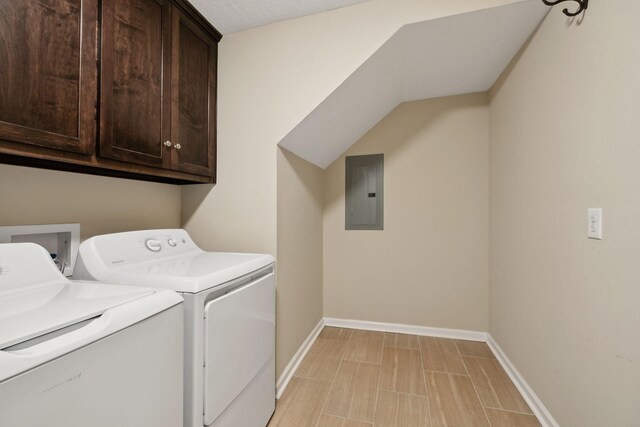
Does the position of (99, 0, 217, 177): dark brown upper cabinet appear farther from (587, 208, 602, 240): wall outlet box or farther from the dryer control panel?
(587, 208, 602, 240): wall outlet box

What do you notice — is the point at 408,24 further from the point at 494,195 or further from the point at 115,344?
the point at 115,344

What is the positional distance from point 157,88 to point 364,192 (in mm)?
1846

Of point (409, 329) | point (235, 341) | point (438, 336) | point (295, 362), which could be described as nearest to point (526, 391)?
point (438, 336)

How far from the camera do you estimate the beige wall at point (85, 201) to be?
1.10 meters

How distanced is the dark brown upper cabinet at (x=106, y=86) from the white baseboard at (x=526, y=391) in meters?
2.28

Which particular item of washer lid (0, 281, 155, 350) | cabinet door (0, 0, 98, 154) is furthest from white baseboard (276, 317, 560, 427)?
cabinet door (0, 0, 98, 154)

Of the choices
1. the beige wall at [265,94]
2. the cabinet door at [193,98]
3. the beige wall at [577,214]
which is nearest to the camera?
the beige wall at [577,214]

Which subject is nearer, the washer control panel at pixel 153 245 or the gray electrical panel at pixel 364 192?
the washer control panel at pixel 153 245

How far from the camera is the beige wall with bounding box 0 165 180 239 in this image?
1.10m

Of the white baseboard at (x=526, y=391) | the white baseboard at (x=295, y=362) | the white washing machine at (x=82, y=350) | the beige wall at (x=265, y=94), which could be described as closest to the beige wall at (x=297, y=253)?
the white baseboard at (x=295, y=362)

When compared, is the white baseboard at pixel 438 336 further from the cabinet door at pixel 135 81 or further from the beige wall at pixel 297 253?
the cabinet door at pixel 135 81

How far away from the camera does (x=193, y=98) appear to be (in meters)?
1.58

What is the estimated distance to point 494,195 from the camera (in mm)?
2248

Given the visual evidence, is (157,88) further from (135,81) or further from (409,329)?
(409,329)
